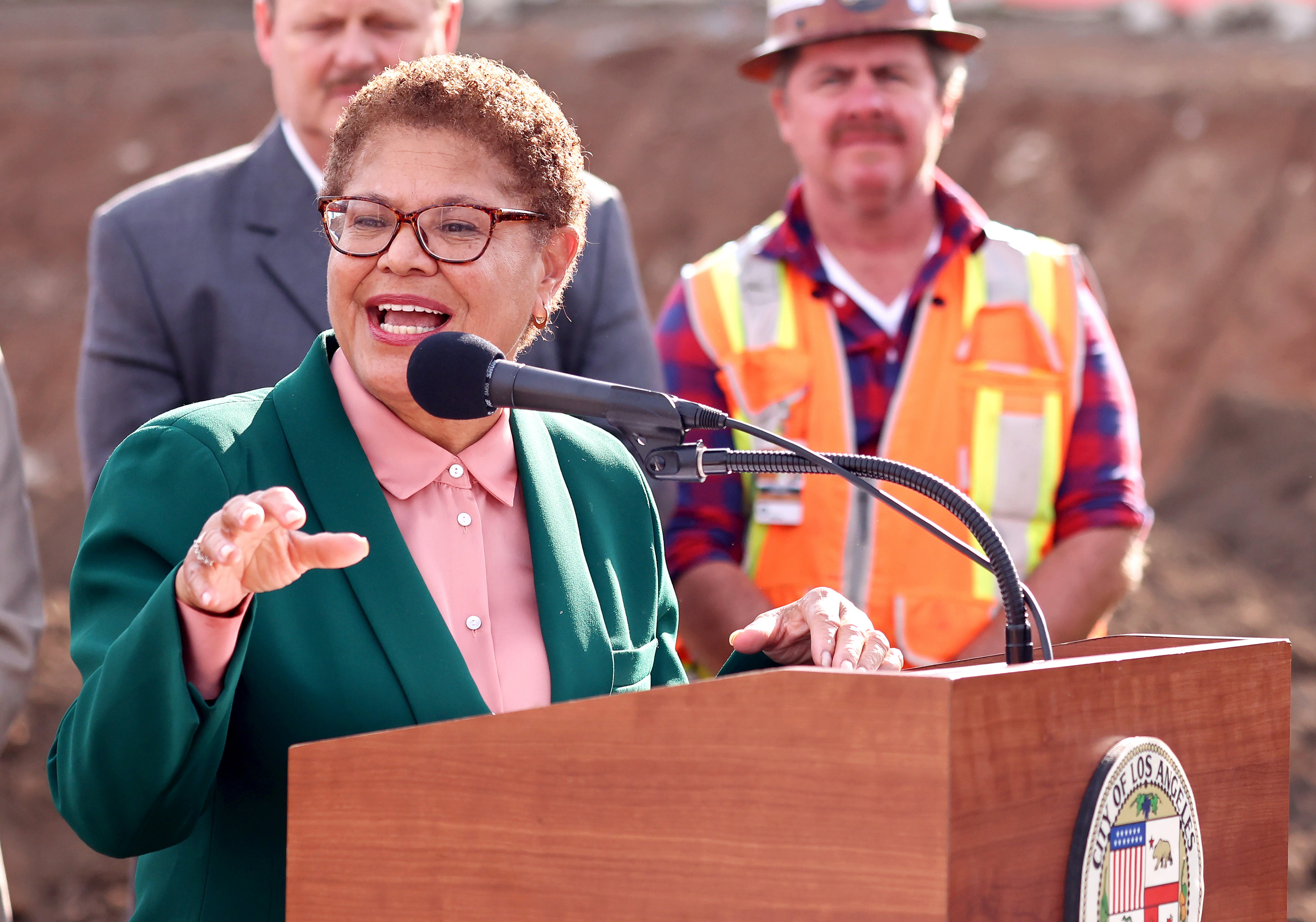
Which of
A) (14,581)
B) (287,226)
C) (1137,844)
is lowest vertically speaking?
(1137,844)

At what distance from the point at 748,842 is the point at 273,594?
2.29ft

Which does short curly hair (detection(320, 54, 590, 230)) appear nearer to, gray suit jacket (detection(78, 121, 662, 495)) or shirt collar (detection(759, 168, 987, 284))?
gray suit jacket (detection(78, 121, 662, 495))

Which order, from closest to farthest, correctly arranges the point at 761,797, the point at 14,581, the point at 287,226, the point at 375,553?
the point at 761,797
the point at 375,553
the point at 14,581
the point at 287,226

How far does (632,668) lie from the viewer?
213cm

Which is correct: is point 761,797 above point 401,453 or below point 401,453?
below

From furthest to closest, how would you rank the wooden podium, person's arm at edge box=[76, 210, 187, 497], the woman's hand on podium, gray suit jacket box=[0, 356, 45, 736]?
person's arm at edge box=[76, 210, 187, 497] → gray suit jacket box=[0, 356, 45, 736] → the woman's hand on podium → the wooden podium

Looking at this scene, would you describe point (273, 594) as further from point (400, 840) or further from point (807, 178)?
point (807, 178)

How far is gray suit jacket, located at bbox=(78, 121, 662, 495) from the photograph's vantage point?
312cm

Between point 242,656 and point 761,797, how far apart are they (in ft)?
1.89

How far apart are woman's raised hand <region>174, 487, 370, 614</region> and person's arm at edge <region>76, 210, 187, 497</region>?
1.61 meters

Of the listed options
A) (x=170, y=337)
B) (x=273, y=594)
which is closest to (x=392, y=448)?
(x=273, y=594)

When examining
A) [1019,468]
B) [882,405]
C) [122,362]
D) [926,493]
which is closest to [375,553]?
[926,493]

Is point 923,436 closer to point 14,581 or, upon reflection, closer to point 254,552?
point 14,581

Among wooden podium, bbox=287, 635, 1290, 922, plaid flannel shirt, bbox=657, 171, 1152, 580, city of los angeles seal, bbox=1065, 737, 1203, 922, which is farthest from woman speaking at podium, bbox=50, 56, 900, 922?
plaid flannel shirt, bbox=657, 171, 1152, 580
